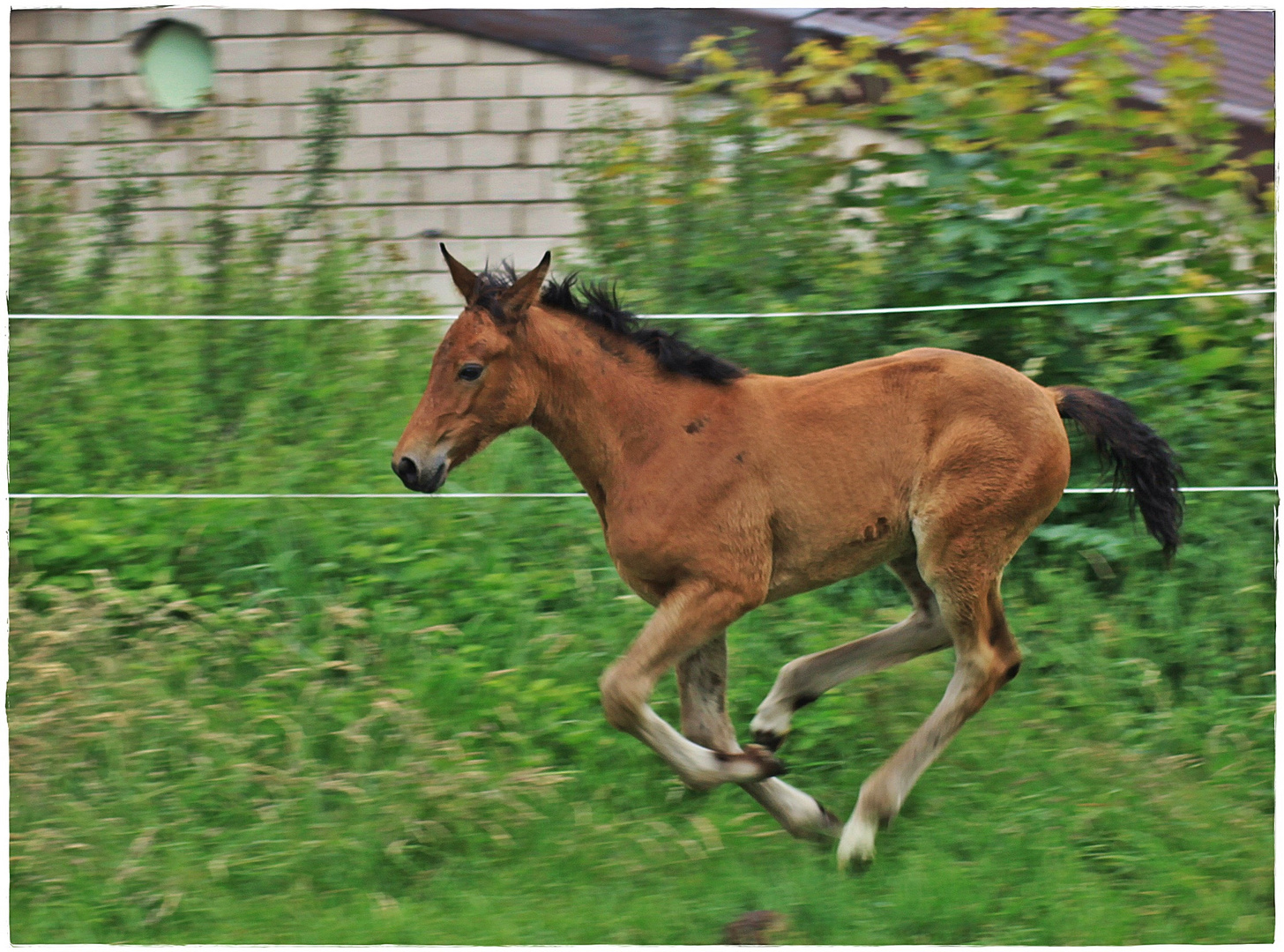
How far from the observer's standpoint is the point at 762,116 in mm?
6469

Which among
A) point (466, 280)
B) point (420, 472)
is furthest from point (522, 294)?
point (420, 472)

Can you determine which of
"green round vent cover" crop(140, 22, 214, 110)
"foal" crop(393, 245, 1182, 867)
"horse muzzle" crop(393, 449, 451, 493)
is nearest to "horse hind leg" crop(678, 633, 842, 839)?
"foal" crop(393, 245, 1182, 867)

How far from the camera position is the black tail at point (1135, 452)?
3.95 metres


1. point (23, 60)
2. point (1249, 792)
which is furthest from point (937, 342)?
point (23, 60)

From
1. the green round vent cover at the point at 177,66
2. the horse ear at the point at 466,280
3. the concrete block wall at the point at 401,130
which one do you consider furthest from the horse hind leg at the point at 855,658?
the green round vent cover at the point at 177,66

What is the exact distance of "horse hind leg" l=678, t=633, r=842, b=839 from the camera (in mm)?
3859

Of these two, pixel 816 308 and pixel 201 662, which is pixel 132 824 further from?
pixel 816 308

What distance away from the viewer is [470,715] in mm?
4508

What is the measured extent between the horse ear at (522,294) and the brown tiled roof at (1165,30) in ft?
11.1

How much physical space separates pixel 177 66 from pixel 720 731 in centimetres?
547

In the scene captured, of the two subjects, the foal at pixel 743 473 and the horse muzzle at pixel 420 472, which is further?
the foal at pixel 743 473

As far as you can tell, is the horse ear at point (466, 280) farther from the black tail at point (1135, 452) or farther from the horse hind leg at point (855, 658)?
the black tail at point (1135, 452)

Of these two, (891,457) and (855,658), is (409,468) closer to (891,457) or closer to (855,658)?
(891,457)

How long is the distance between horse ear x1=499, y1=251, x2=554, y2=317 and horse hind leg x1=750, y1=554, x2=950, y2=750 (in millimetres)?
1424
